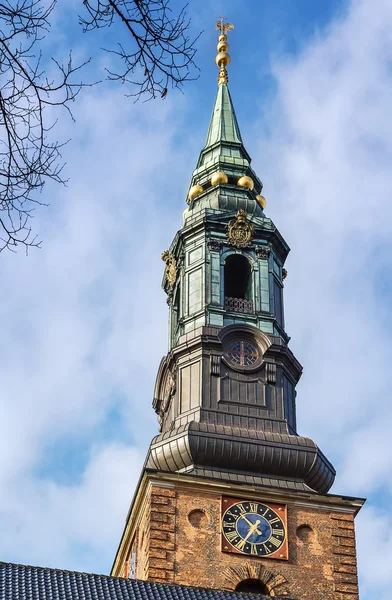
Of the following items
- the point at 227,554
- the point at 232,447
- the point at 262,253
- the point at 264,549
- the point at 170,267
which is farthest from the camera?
the point at 170,267

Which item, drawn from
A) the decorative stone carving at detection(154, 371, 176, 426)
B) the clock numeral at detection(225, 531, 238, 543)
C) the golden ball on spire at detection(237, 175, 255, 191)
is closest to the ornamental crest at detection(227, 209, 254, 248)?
the golden ball on spire at detection(237, 175, 255, 191)

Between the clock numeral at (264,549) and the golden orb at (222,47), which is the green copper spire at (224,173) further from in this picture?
the clock numeral at (264,549)

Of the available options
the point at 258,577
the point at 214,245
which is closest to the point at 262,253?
the point at 214,245

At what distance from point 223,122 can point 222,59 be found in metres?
3.37

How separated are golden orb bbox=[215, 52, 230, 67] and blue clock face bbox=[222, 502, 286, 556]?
20109 mm

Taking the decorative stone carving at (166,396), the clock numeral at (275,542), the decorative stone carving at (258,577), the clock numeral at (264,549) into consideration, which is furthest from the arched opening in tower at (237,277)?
the decorative stone carving at (258,577)

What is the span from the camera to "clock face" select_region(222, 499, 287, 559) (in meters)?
32.5

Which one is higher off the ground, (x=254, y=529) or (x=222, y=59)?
(x=222, y=59)

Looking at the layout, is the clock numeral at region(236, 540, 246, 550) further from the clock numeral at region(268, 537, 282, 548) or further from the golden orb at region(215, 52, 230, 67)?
the golden orb at region(215, 52, 230, 67)

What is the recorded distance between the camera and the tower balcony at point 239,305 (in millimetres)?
38281

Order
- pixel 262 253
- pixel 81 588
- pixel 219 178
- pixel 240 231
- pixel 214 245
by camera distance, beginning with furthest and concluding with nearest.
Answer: pixel 219 178
pixel 240 231
pixel 262 253
pixel 214 245
pixel 81 588

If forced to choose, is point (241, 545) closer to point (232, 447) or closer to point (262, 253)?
point (232, 447)

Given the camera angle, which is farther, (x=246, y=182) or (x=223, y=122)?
(x=223, y=122)

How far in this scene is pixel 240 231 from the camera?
130 feet
